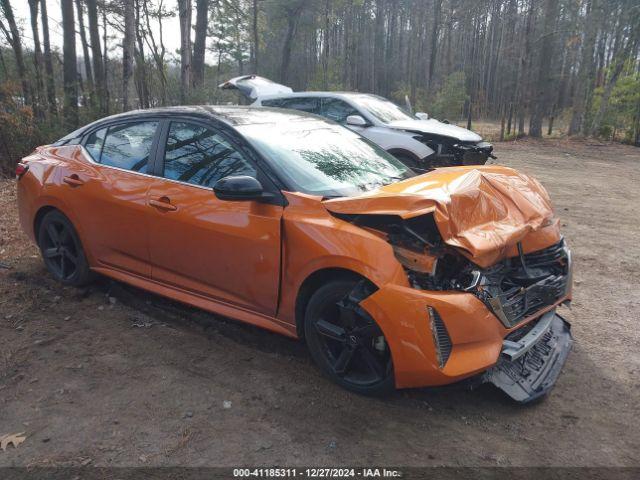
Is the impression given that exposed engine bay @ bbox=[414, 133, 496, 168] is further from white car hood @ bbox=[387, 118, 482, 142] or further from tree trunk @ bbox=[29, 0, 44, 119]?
tree trunk @ bbox=[29, 0, 44, 119]

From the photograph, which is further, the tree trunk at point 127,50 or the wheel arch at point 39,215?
the tree trunk at point 127,50

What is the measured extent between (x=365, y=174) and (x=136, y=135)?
193cm

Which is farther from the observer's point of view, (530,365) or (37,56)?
(37,56)

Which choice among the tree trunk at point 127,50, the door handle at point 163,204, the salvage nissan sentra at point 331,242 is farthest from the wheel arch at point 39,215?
the tree trunk at point 127,50

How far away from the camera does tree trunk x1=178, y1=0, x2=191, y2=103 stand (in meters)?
16.8

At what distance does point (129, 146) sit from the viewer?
168 inches

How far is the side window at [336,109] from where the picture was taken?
374 inches

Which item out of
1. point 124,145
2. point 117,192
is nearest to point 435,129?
point 124,145

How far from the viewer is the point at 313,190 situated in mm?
3355

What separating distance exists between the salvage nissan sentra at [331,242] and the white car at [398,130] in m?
4.20

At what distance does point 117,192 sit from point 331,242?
202cm

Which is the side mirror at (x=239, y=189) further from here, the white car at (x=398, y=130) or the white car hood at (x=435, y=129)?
the white car hood at (x=435, y=129)

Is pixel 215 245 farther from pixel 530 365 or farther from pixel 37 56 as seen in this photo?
pixel 37 56

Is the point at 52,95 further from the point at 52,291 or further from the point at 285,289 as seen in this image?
the point at 285,289
